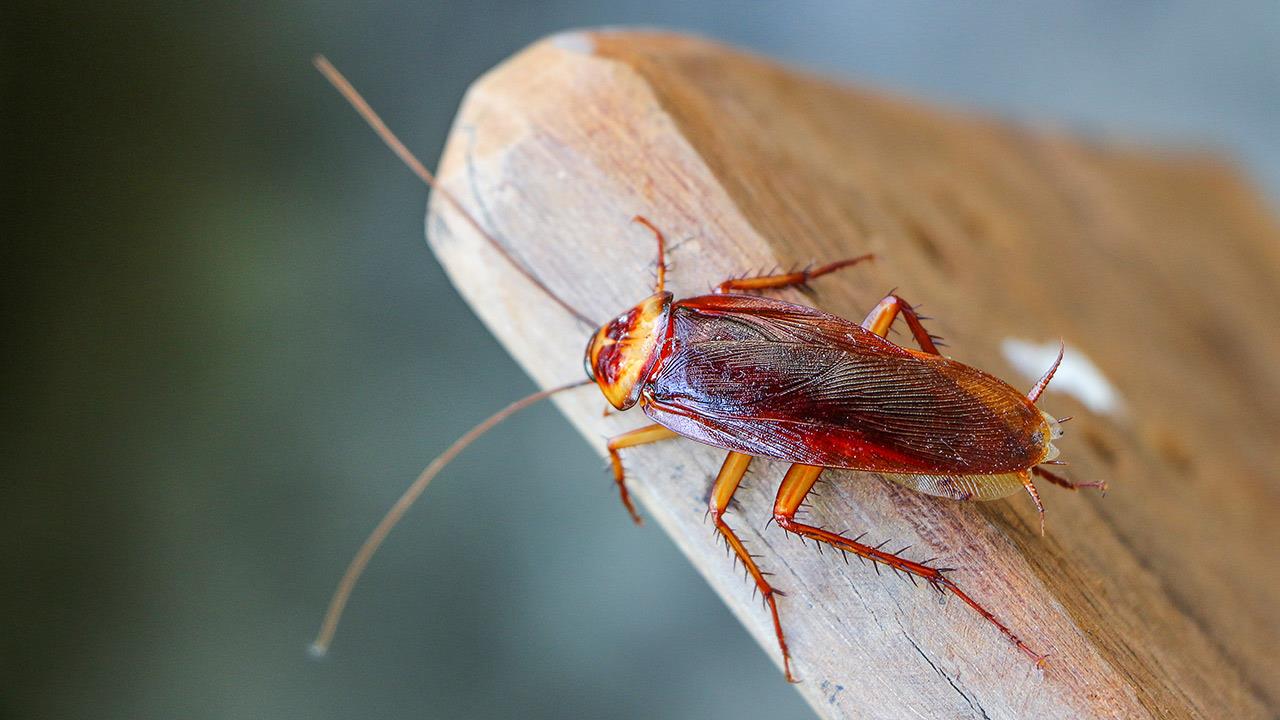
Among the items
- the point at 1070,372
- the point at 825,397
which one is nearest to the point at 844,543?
the point at 825,397

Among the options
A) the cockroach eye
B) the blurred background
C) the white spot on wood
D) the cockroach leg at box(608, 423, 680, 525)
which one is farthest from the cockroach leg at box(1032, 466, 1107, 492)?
the blurred background

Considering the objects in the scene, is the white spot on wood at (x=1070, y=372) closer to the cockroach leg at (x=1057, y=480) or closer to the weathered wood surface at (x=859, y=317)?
the weathered wood surface at (x=859, y=317)

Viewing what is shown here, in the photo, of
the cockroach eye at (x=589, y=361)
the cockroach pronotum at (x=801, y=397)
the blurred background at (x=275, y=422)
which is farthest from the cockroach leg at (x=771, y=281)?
the blurred background at (x=275, y=422)

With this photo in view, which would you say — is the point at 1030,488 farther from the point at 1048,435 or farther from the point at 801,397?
the point at 801,397

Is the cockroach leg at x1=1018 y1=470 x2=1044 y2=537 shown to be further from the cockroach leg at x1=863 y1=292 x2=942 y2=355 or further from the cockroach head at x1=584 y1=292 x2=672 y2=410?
the cockroach head at x1=584 y1=292 x2=672 y2=410

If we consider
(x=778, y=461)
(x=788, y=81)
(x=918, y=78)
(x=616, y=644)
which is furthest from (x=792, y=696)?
(x=918, y=78)

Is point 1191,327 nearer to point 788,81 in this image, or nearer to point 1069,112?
point 788,81
